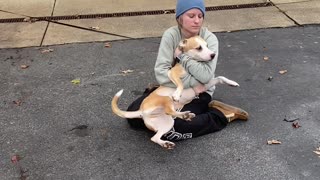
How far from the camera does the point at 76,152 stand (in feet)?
11.1

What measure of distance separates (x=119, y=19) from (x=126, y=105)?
2.32 meters

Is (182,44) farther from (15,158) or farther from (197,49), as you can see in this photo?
(15,158)

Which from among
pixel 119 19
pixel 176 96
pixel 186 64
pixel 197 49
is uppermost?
pixel 197 49

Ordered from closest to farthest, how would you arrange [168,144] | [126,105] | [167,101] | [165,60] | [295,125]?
[168,144] < [167,101] < [165,60] < [295,125] < [126,105]

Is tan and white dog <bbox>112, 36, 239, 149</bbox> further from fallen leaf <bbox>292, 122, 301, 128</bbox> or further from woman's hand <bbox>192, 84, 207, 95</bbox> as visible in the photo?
fallen leaf <bbox>292, 122, 301, 128</bbox>

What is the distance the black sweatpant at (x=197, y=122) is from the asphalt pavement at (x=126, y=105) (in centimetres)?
6

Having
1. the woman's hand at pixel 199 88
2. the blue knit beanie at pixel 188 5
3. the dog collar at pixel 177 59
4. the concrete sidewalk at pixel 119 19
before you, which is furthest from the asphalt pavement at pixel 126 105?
the blue knit beanie at pixel 188 5

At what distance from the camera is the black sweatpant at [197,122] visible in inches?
133

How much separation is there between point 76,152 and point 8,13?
358 cm

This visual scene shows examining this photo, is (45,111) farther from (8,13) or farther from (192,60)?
(8,13)

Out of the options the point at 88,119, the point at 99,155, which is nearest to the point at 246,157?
the point at 99,155

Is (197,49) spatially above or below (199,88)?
above

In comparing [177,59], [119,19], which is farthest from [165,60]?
[119,19]

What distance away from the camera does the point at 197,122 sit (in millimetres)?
3469
